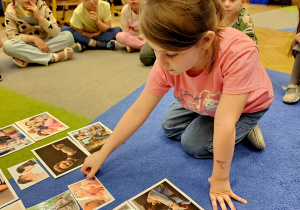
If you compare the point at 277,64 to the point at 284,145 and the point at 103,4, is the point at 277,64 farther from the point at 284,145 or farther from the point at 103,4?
the point at 103,4

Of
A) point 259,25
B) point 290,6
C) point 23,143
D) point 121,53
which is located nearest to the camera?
point 23,143

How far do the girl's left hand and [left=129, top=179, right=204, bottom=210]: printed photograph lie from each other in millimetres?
56

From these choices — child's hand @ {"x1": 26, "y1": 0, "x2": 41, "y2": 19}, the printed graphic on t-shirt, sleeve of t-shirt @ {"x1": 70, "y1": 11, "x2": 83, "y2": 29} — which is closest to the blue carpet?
the printed graphic on t-shirt

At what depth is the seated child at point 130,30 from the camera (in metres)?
2.30

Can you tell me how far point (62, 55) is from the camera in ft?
7.17

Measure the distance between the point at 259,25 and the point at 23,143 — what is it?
3.17m

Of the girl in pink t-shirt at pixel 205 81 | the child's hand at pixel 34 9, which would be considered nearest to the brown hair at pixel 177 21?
the girl in pink t-shirt at pixel 205 81

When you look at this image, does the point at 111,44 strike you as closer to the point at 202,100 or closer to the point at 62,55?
the point at 62,55

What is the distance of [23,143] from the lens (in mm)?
1159

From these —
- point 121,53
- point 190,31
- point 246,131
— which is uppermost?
point 190,31

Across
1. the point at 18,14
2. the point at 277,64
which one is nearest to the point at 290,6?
the point at 277,64

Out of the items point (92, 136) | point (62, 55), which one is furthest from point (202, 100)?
point (62, 55)

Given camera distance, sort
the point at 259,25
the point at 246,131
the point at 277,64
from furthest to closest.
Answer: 1. the point at 259,25
2. the point at 277,64
3. the point at 246,131

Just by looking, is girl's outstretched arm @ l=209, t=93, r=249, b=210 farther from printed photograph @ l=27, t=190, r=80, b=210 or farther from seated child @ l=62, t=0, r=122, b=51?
seated child @ l=62, t=0, r=122, b=51
